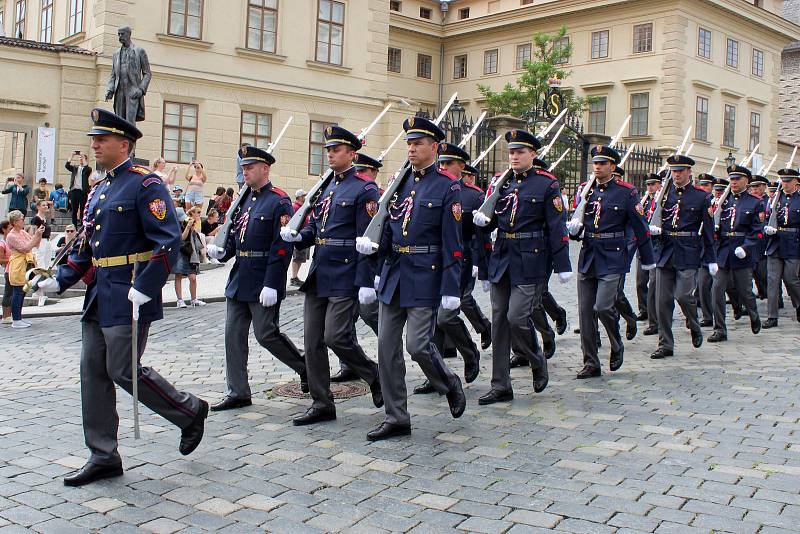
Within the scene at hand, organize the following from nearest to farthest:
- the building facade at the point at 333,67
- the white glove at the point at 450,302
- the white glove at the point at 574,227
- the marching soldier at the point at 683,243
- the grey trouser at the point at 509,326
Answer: the white glove at the point at 450,302 → the grey trouser at the point at 509,326 → the white glove at the point at 574,227 → the marching soldier at the point at 683,243 → the building facade at the point at 333,67

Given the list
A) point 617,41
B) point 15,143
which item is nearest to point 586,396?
point 15,143

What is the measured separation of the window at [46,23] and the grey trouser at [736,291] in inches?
925

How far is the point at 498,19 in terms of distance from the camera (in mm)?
44094

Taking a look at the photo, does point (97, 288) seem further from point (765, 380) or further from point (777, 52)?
point (777, 52)

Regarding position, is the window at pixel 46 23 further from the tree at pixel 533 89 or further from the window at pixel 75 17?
the tree at pixel 533 89

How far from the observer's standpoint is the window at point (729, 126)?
4209 centimetres

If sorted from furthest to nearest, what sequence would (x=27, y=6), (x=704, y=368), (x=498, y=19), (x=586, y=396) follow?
(x=498, y=19) → (x=27, y=6) → (x=704, y=368) → (x=586, y=396)

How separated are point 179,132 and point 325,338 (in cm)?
2070

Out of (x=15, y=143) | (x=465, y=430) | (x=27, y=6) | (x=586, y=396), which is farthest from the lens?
(x=27, y=6)

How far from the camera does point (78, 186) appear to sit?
20.2m

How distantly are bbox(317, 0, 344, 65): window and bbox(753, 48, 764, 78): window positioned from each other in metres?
23.5

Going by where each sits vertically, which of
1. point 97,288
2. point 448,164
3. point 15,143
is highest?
point 15,143

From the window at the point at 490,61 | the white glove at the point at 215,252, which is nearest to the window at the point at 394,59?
the window at the point at 490,61

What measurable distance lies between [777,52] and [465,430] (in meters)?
44.0
